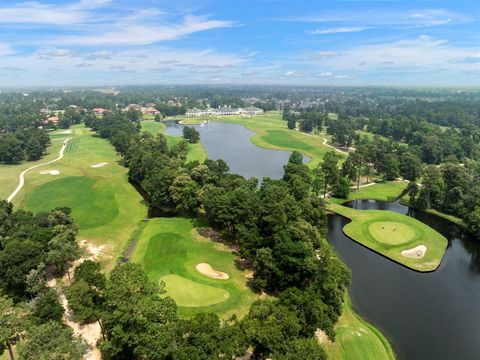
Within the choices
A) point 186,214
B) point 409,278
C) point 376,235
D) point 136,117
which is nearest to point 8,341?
point 186,214

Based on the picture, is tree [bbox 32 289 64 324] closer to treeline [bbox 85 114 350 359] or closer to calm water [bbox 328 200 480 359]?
treeline [bbox 85 114 350 359]

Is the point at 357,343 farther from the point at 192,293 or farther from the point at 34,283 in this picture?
the point at 34,283

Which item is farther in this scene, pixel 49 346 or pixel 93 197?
pixel 93 197

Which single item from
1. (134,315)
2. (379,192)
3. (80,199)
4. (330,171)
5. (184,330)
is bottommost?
(379,192)

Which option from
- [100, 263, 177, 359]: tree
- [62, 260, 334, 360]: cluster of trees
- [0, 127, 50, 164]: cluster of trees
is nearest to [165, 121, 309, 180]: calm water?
[0, 127, 50, 164]: cluster of trees

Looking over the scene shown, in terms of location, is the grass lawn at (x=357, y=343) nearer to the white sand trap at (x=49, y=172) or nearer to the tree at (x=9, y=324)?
the tree at (x=9, y=324)

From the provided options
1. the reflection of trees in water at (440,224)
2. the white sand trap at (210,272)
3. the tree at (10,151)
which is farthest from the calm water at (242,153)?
the tree at (10,151)

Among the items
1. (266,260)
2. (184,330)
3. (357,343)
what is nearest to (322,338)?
(357,343)
